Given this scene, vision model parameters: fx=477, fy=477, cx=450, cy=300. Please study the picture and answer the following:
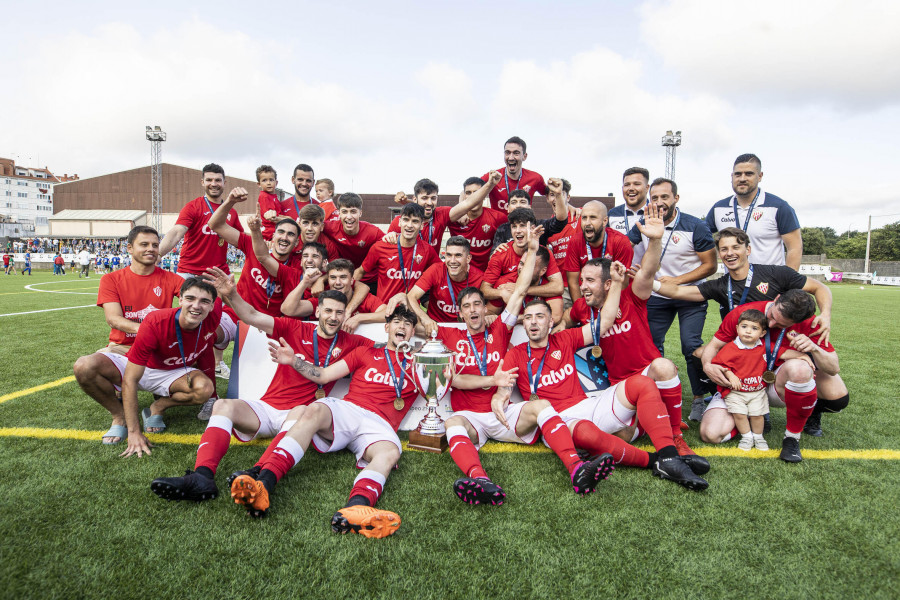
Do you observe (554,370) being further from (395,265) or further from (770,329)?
(395,265)

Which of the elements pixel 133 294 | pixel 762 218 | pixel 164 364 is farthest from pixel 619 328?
→ pixel 133 294

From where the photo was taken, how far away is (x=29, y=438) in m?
3.79

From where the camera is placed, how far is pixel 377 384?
12.5 feet

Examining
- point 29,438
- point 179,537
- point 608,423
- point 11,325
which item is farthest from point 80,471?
point 11,325

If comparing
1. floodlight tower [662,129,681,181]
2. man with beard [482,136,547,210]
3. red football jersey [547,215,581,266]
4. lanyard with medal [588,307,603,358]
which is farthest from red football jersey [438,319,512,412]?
floodlight tower [662,129,681,181]

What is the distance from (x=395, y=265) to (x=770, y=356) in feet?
11.8

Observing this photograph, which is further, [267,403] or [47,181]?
[47,181]

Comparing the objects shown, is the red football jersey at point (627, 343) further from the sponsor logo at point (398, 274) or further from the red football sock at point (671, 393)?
the sponsor logo at point (398, 274)

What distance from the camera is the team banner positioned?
4266mm

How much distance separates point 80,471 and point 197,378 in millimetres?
1085

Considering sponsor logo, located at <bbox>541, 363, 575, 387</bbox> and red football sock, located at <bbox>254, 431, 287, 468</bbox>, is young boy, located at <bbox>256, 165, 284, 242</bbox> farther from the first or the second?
sponsor logo, located at <bbox>541, 363, 575, 387</bbox>

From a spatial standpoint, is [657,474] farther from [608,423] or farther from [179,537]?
[179,537]

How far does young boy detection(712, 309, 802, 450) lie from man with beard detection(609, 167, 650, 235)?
1.73 meters

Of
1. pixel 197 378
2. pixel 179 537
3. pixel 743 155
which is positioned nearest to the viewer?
pixel 179 537
